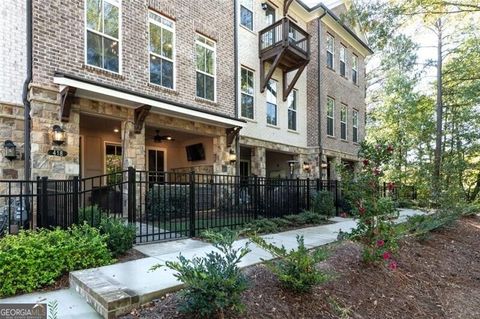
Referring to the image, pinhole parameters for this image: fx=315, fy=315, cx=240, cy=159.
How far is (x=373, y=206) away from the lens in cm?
499

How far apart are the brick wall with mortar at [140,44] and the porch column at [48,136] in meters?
0.31

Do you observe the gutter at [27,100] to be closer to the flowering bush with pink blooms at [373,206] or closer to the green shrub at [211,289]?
the green shrub at [211,289]

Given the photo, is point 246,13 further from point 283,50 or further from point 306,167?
point 306,167

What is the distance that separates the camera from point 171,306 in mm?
3135

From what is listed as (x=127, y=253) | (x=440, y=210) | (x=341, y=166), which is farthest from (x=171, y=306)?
(x=440, y=210)

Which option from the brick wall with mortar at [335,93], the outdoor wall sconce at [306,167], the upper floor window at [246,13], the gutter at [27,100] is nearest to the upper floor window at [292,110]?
the brick wall with mortar at [335,93]

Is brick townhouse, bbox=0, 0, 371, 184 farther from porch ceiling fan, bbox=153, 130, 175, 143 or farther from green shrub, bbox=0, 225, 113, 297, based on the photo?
green shrub, bbox=0, 225, 113, 297

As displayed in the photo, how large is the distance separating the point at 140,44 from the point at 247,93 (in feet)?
16.4

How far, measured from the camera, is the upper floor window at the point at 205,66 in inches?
404

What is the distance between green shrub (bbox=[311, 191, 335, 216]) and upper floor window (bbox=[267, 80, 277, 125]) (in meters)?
4.64

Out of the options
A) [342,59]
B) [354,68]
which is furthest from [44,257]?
[354,68]

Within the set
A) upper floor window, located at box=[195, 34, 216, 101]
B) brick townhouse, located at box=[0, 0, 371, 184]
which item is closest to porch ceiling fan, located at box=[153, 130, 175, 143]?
brick townhouse, located at box=[0, 0, 371, 184]

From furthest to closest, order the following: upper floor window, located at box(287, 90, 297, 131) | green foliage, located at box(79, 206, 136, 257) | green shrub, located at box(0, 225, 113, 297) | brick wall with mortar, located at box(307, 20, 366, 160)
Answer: brick wall with mortar, located at box(307, 20, 366, 160) → upper floor window, located at box(287, 90, 297, 131) → green foliage, located at box(79, 206, 136, 257) → green shrub, located at box(0, 225, 113, 297)

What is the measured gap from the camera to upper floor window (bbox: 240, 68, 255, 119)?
486 inches
